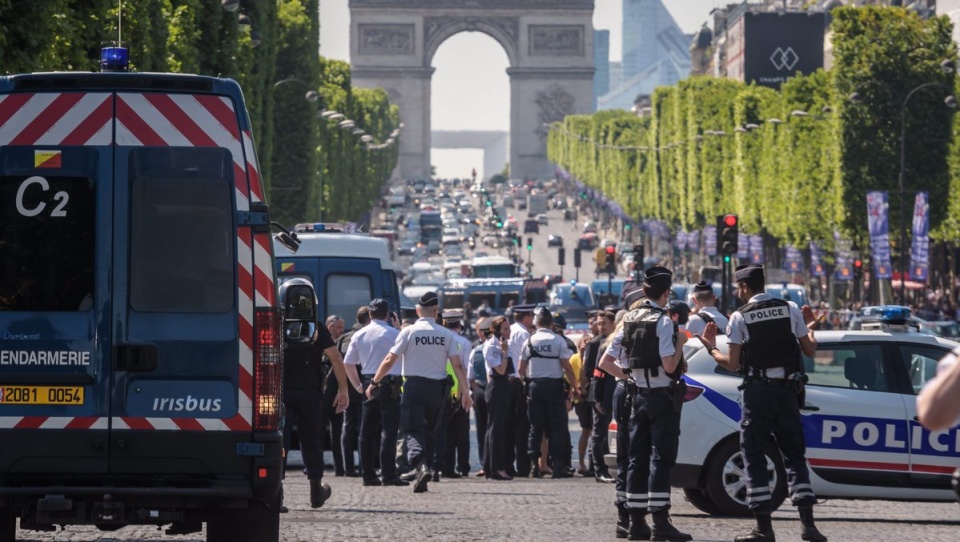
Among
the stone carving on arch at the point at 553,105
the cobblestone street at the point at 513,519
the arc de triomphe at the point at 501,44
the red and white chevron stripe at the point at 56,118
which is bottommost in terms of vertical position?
the cobblestone street at the point at 513,519

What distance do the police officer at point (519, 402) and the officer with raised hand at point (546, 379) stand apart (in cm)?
19

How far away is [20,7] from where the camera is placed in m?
19.3

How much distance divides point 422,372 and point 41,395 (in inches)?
296

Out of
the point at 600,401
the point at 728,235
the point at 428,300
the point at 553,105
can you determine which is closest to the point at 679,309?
the point at 600,401

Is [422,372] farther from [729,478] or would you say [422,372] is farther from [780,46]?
[780,46]

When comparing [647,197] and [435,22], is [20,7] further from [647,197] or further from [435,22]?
[435,22]

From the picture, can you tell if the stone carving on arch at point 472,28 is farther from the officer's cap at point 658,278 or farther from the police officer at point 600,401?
the officer's cap at point 658,278

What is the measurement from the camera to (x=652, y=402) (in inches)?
492

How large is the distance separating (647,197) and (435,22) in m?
79.0

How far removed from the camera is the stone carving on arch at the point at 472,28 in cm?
18312

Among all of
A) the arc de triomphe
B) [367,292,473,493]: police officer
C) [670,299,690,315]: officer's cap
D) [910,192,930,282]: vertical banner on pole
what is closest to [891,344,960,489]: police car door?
[670,299,690,315]: officer's cap

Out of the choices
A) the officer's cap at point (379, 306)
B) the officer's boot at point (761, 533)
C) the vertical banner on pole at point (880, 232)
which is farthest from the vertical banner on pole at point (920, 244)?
the officer's boot at point (761, 533)

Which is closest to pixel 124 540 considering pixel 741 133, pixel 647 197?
pixel 741 133

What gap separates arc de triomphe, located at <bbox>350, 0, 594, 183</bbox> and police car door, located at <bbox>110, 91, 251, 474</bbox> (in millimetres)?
173342
